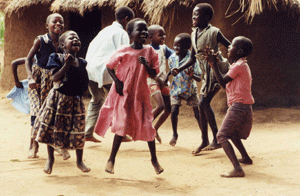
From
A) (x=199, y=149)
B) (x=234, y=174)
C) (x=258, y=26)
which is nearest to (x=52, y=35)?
(x=199, y=149)

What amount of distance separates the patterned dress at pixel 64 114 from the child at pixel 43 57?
1.91 feet

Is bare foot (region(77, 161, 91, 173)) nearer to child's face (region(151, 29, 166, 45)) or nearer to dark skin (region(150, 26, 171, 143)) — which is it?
dark skin (region(150, 26, 171, 143))

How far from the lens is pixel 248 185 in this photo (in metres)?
3.54

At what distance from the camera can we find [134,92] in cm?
395

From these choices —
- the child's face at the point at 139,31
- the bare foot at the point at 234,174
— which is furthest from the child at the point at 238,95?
the child's face at the point at 139,31

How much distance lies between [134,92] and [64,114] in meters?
0.70

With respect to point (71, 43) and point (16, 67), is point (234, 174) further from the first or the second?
point (16, 67)

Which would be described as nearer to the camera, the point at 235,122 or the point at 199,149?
the point at 235,122

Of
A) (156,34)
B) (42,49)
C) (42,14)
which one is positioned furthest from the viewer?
(42,14)

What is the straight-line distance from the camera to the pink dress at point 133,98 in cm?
389

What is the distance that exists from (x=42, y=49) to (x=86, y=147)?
4.87 feet

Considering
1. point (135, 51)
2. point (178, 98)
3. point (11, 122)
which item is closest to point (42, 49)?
point (135, 51)

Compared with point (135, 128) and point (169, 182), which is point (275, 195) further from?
point (135, 128)

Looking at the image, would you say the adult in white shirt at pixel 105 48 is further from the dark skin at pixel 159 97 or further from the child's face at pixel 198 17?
the child's face at pixel 198 17
